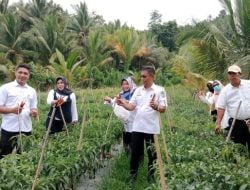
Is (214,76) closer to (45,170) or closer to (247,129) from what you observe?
(247,129)

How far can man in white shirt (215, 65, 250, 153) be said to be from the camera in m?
6.10

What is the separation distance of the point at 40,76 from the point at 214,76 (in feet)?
39.4

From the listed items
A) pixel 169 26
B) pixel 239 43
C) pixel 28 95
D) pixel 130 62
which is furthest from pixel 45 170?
pixel 169 26

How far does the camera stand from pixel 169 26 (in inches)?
1368

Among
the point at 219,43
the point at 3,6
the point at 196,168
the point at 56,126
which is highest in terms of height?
the point at 3,6

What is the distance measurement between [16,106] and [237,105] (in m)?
3.07

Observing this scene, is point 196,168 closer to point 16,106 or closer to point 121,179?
point 121,179

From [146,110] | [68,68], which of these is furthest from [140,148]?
[68,68]

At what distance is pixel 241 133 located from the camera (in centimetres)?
618

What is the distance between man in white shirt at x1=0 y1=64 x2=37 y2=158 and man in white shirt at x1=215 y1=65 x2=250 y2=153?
2654mm

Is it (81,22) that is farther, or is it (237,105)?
(81,22)

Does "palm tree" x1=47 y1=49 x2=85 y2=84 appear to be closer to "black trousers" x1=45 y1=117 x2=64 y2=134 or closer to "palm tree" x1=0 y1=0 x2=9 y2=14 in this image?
"palm tree" x1=0 y1=0 x2=9 y2=14

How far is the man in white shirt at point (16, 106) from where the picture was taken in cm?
570

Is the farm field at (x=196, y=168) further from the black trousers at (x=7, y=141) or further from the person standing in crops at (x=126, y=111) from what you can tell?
the black trousers at (x=7, y=141)
